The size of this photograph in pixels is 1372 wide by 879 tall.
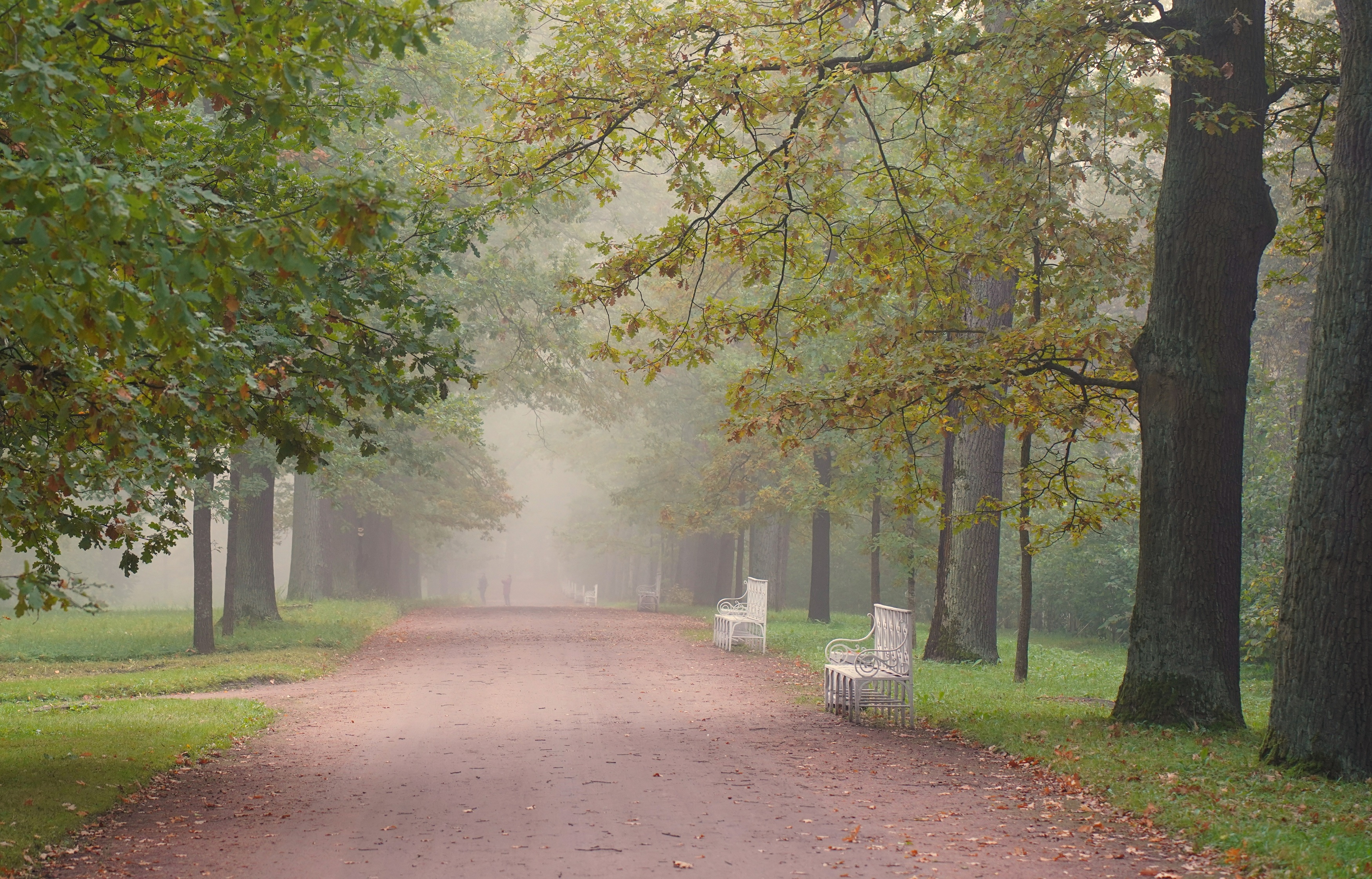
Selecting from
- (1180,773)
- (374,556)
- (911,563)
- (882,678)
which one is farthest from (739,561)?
(1180,773)

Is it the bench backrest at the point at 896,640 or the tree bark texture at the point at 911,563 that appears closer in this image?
the bench backrest at the point at 896,640

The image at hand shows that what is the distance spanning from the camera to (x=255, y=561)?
67.3 feet

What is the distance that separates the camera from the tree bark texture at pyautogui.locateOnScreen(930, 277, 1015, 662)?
16344mm

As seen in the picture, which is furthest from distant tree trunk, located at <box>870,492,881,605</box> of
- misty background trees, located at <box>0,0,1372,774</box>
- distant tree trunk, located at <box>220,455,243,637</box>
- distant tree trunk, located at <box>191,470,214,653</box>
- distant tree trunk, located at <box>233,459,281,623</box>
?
distant tree trunk, located at <box>191,470,214,653</box>

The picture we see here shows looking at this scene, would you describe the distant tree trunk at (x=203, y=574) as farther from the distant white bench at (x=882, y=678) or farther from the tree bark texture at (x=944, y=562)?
the tree bark texture at (x=944, y=562)

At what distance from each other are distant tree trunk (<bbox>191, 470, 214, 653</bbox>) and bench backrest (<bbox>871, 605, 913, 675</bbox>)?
1041cm

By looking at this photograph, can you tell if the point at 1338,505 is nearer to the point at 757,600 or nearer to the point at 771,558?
the point at 757,600

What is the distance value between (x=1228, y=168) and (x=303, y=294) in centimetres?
838

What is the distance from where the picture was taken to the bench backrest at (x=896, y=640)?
11.0 metres

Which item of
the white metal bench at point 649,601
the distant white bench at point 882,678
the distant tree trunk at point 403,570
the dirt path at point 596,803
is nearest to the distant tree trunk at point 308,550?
the distant tree trunk at point 403,570

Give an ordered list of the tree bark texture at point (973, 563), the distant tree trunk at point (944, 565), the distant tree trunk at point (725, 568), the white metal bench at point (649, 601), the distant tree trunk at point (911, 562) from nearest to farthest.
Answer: the tree bark texture at point (973, 563) → the distant tree trunk at point (944, 565) → the distant tree trunk at point (911, 562) → the white metal bench at point (649, 601) → the distant tree trunk at point (725, 568)

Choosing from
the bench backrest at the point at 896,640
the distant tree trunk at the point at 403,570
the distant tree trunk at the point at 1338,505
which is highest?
the distant tree trunk at the point at 1338,505

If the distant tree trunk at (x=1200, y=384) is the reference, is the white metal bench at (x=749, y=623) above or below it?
below

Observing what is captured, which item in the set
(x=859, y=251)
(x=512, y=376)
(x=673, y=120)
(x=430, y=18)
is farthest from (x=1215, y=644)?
(x=512, y=376)
